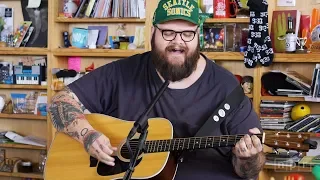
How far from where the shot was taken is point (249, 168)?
2.18m

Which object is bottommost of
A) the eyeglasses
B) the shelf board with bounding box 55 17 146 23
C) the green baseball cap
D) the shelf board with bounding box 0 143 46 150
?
the shelf board with bounding box 0 143 46 150

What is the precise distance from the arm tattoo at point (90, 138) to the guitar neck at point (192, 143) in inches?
8.5

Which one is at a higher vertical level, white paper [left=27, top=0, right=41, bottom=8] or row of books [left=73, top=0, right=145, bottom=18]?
white paper [left=27, top=0, right=41, bottom=8]

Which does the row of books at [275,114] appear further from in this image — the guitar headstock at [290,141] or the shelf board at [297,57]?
the guitar headstock at [290,141]

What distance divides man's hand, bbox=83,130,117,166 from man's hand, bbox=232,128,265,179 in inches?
19.2

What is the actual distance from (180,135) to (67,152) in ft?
1.80

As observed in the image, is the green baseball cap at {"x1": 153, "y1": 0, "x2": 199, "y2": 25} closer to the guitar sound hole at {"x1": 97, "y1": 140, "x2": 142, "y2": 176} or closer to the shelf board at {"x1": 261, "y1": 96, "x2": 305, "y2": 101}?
the guitar sound hole at {"x1": 97, "y1": 140, "x2": 142, "y2": 176}

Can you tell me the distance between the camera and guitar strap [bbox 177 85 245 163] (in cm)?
226

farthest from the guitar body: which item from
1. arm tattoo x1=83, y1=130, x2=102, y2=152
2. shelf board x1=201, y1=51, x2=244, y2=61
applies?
shelf board x1=201, y1=51, x2=244, y2=61

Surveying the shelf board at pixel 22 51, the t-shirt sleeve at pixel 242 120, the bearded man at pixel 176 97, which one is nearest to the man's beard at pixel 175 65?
the bearded man at pixel 176 97

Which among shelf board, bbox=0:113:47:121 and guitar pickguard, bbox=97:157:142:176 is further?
shelf board, bbox=0:113:47:121

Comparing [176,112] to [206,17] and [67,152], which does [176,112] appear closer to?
[67,152]

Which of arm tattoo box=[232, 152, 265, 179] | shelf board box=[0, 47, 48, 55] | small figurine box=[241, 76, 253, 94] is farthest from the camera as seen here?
shelf board box=[0, 47, 48, 55]

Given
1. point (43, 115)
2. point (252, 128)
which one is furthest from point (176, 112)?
point (43, 115)
